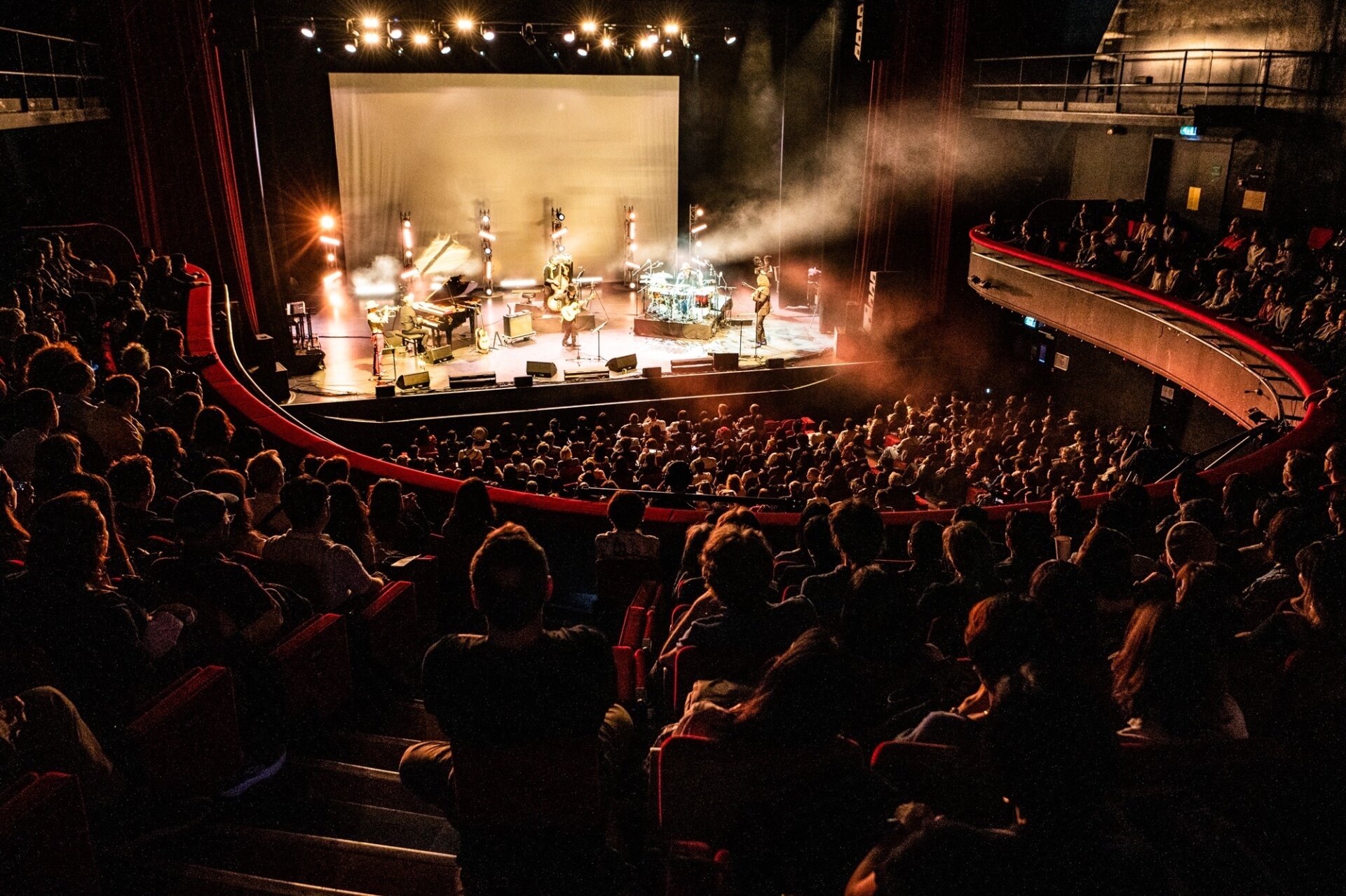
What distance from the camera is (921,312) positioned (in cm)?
1612

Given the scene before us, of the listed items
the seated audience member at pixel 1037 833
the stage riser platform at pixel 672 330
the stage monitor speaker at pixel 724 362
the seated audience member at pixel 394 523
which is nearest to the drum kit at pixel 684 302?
the stage riser platform at pixel 672 330

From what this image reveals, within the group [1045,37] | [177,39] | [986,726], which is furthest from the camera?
[1045,37]

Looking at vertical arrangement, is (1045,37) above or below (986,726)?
above

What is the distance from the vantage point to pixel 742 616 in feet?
9.18

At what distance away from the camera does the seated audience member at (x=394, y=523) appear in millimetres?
4266

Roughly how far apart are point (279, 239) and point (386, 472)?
13817mm

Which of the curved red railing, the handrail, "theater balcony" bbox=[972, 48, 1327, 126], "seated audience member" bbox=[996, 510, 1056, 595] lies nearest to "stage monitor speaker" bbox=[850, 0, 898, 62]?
"theater balcony" bbox=[972, 48, 1327, 126]

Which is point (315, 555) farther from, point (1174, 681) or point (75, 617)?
point (1174, 681)

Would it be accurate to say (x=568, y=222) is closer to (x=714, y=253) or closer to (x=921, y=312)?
(x=714, y=253)

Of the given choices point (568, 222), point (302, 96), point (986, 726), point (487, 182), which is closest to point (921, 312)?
point (568, 222)

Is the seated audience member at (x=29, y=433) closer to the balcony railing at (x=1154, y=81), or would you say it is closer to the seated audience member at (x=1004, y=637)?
the seated audience member at (x=1004, y=637)

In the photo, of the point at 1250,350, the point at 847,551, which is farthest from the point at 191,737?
the point at 1250,350

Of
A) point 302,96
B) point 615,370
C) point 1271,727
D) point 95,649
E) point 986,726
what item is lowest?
point 615,370

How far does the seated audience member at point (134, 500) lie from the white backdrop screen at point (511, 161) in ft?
→ 49.0
